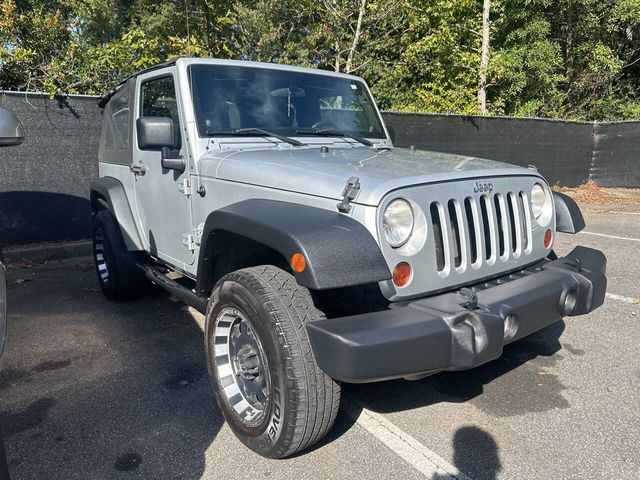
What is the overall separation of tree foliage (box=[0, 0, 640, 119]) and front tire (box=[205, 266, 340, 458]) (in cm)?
581

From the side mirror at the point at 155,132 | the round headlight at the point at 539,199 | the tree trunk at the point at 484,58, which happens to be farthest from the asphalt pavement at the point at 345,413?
the tree trunk at the point at 484,58

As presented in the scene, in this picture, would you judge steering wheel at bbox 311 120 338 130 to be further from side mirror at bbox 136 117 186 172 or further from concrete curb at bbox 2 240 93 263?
concrete curb at bbox 2 240 93 263

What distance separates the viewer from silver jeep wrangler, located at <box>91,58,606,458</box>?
2154 millimetres

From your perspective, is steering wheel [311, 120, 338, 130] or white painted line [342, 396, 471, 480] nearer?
white painted line [342, 396, 471, 480]

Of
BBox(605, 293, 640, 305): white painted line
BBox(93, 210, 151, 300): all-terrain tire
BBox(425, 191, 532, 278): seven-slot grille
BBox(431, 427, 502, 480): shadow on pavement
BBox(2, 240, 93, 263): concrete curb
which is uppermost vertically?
BBox(425, 191, 532, 278): seven-slot grille

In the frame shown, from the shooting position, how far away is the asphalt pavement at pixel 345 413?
248cm

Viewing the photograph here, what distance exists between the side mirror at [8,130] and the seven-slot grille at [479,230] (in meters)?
1.72

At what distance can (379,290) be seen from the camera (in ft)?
8.04

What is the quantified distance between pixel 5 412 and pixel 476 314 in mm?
2758

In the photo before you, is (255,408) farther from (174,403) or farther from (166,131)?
(166,131)

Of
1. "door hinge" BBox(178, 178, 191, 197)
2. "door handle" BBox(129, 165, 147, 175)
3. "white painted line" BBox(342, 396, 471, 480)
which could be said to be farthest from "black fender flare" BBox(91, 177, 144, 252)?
"white painted line" BBox(342, 396, 471, 480)

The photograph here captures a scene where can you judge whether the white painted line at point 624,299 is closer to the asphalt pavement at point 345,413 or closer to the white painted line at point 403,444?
the asphalt pavement at point 345,413

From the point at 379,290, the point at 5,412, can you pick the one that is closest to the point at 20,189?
the point at 5,412

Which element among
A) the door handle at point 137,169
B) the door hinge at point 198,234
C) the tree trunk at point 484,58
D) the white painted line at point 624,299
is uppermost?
the tree trunk at point 484,58
